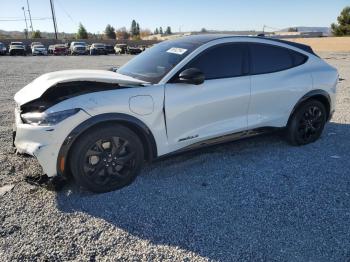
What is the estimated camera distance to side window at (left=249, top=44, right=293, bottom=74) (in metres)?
4.57

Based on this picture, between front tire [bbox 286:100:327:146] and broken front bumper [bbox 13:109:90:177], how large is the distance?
3.09 m

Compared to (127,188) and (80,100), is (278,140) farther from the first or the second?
(80,100)

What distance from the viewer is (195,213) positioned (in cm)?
333

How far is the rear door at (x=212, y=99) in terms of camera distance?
12.8 ft

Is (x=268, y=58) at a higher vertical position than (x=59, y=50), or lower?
higher

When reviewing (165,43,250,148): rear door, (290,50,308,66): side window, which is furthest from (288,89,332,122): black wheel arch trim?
(165,43,250,148): rear door

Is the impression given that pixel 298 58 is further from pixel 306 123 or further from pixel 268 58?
pixel 306 123

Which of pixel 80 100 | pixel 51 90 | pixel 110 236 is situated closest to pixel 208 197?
pixel 110 236

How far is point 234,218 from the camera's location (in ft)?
10.7

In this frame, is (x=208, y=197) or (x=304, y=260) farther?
(x=208, y=197)

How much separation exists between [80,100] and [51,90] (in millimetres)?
490

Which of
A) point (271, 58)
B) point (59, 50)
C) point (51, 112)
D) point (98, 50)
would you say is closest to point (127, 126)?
point (51, 112)

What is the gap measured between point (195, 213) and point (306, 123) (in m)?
2.74

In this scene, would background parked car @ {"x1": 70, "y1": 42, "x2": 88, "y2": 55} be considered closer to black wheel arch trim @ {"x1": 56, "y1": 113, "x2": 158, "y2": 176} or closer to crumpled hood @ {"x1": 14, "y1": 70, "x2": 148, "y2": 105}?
crumpled hood @ {"x1": 14, "y1": 70, "x2": 148, "y2": 105}
